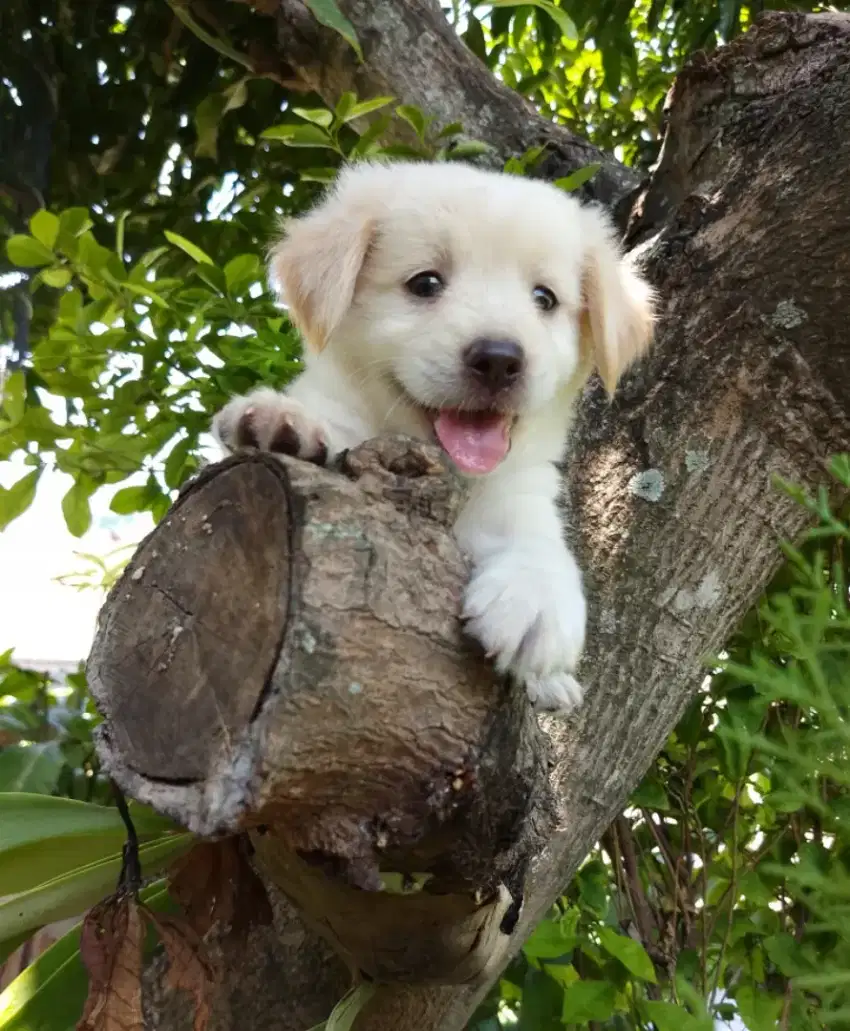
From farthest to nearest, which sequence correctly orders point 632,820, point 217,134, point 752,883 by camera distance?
point 217,134, point 632,820, point 752,883

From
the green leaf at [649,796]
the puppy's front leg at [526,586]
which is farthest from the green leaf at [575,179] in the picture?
the green leaf at [649,796]

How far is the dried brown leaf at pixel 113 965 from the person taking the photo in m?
0.94

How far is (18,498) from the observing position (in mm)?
1865

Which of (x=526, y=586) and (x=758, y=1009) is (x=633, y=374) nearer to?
(x=526, y=586)

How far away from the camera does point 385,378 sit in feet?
4.91

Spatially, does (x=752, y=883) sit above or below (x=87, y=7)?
below

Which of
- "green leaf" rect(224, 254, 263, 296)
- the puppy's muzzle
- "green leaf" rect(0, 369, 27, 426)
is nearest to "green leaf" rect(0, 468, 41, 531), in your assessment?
"green leaf" rect(0, 369, 27, 426)

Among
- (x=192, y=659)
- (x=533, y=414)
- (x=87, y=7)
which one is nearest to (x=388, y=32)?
(x=87, y=7)

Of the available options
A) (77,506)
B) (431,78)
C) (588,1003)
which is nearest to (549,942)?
(588,1003)

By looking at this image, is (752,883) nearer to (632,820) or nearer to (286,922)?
(632,820)

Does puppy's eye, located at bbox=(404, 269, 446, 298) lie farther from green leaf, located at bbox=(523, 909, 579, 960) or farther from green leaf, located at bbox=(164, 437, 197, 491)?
green leaf, located at bbox=(523, 909, 579, 960)

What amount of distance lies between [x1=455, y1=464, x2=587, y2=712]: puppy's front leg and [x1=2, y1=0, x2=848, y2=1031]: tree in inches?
7.7

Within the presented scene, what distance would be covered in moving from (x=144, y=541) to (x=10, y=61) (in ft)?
6.87

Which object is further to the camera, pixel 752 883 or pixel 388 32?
pixel 388 32
